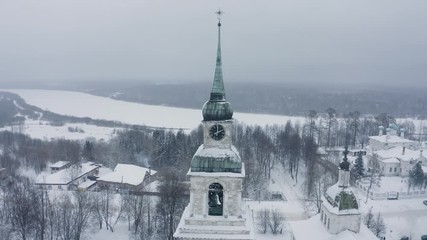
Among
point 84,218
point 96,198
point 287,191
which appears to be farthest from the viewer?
point 287,191

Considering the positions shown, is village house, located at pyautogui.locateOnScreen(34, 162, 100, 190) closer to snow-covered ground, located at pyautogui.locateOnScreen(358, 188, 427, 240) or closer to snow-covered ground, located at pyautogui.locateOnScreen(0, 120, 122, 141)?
snow-covered ground, located at pyautogui.locateOnScreen(0, 120, 122, 141)

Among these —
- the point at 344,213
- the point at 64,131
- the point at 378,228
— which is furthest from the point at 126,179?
the point at 64,131

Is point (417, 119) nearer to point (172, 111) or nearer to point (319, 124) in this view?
point (319, 124)

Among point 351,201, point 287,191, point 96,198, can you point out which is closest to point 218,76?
point 351,201

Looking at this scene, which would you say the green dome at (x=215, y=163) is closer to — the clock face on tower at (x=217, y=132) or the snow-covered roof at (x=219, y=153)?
the snow-covered roof at (x=219, y=153)

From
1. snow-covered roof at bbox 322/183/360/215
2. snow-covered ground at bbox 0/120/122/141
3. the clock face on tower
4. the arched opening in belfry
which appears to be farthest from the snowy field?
the clock face on tower

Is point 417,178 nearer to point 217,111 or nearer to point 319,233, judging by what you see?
point 319,233

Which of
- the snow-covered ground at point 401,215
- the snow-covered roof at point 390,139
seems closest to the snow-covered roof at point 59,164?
the snow-covered ground at point 401,215
